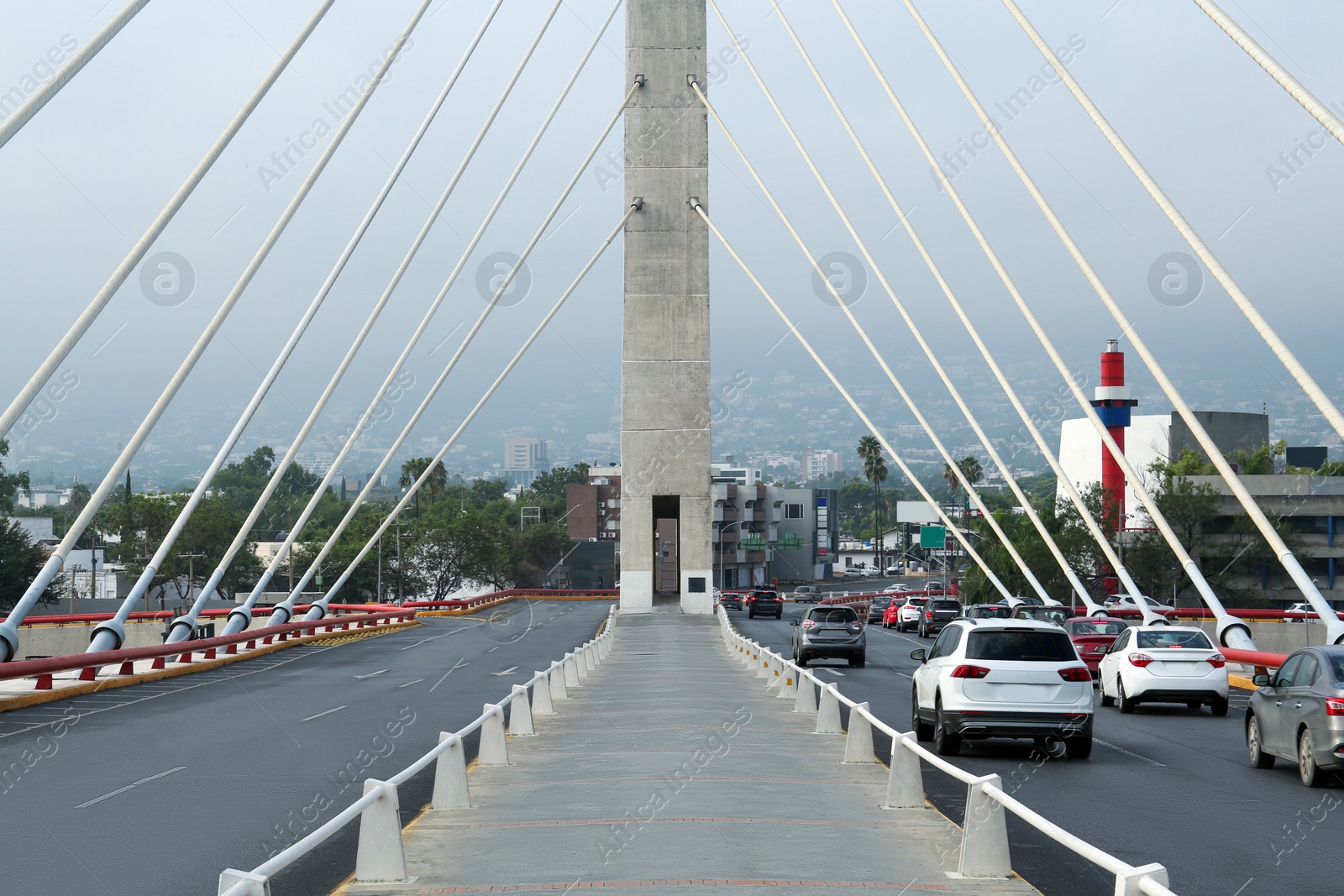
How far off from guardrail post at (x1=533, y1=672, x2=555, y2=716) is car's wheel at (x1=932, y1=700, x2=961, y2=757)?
649 cm

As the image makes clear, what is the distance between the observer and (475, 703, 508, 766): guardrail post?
14.7m

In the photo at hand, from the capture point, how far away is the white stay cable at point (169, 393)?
2188cm

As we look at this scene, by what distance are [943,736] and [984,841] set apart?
25.4 ft

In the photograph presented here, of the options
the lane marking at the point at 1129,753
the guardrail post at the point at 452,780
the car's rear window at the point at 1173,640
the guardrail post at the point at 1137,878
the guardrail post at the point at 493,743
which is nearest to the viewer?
the guardrail post at the point at 1137,878

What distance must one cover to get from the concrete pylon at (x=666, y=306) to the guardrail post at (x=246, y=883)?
179 ft

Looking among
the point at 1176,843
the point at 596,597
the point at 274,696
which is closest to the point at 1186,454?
the point at 596,597

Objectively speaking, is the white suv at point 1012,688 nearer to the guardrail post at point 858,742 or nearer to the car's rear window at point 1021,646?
the car's rear window at point 1021,646

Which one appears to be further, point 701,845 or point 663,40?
point 663,40

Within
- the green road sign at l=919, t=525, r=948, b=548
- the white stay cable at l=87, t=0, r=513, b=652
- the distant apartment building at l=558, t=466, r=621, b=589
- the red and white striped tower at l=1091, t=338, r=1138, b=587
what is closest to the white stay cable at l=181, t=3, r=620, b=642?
the white stay cable at l=87, t=0, r=513, b=652

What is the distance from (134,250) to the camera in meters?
20.1

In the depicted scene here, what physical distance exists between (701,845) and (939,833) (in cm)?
205

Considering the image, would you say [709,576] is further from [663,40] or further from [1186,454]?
[1186,454]

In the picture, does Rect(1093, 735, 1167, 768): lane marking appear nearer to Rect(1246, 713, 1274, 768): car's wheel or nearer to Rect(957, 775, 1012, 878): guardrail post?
Rect(1246, 713, 1274, 768): car's wheel

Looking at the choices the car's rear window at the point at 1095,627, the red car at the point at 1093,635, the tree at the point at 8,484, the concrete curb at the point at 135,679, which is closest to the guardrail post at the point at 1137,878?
the concrete curb at the point at 135,679
